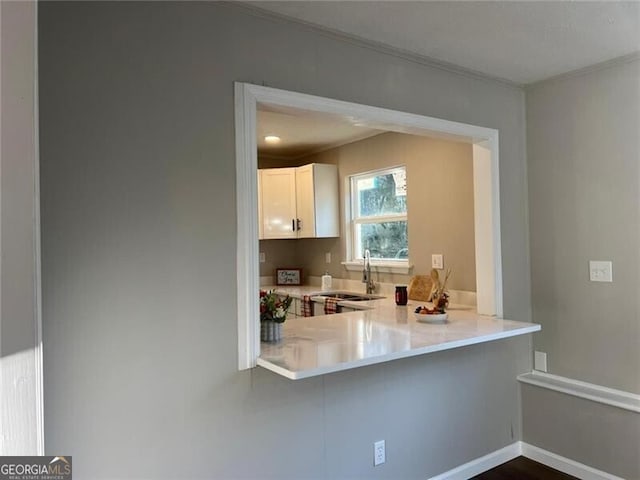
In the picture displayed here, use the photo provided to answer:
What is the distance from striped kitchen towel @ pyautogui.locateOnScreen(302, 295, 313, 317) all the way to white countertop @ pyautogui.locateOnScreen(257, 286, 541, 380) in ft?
3.59

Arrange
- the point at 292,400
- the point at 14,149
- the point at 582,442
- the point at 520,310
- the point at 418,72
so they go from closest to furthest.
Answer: the point at 14,149 < the point at 292,400 < the point at 418,72 < the point at 582,442 < the point at 520,310

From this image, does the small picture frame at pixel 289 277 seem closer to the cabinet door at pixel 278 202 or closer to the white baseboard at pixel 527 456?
the cabinet door at pixel 278 202

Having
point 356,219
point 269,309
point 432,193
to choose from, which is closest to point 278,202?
point 356,219

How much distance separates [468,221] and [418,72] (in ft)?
4.10

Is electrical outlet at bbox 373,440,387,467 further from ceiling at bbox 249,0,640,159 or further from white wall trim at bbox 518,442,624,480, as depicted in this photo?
ceiling at bbox 249,0,640,159

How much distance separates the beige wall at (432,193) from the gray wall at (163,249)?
1290 millimetres

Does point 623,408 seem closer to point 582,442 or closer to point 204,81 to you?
point 582,442

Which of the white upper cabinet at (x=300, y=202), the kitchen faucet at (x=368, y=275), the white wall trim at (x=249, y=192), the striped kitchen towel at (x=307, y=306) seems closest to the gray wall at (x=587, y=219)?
the kitchen faucet at (x=368, y=275)

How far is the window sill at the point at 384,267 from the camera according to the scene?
3807 mm

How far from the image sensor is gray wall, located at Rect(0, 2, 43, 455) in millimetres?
1010

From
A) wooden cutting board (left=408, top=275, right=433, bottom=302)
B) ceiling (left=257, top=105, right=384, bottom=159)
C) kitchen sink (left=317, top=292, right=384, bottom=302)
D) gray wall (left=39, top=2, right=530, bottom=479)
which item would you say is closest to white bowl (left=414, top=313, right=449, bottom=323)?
gray wall (left=39, top=2, right=530, bottom=479)

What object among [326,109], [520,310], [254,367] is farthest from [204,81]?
[520,310]

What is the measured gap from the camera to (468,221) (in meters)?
3.27

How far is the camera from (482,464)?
276cm
